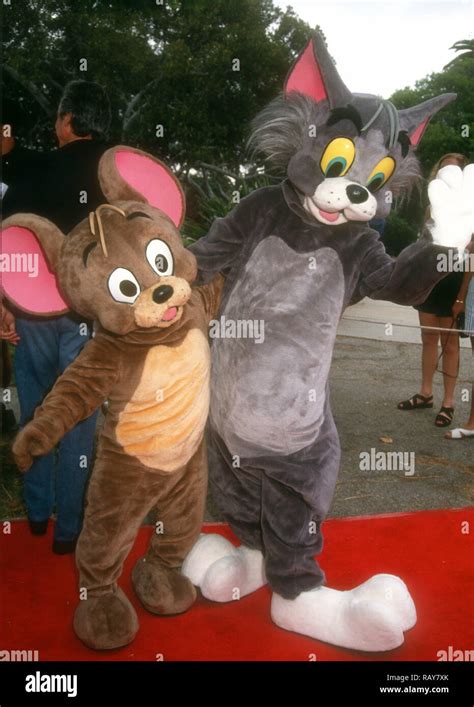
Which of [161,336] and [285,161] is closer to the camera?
[161,336]

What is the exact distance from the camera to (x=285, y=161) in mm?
2023

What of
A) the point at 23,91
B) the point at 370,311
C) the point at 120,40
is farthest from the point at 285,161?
the point at 23,91

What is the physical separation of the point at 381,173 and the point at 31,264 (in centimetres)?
99

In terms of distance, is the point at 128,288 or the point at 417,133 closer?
the point at 128,288

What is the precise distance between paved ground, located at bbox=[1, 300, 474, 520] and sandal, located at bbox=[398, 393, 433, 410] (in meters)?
0.06

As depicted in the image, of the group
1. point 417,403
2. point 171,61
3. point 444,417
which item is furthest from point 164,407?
point 171,61

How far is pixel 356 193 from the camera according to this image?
1.87 metres

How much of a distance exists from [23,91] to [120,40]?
8.99ft

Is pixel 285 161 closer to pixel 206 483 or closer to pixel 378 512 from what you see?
→ pixel 206 483

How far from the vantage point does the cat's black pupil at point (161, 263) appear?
185cm

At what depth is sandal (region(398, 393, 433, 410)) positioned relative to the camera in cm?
490
